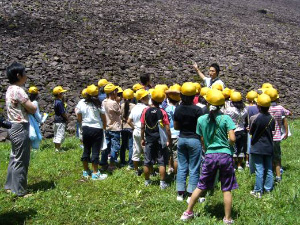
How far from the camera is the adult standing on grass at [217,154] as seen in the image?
471 cm

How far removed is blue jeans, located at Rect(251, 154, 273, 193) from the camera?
234 inches

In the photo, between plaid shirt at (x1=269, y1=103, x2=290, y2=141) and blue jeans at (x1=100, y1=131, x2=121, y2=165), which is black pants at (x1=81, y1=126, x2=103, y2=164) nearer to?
blue jeans at (x1=100, y1=131, x2=121, y2=165)

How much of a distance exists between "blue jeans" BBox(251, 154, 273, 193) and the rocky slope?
28.9 ft

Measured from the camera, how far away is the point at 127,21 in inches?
912

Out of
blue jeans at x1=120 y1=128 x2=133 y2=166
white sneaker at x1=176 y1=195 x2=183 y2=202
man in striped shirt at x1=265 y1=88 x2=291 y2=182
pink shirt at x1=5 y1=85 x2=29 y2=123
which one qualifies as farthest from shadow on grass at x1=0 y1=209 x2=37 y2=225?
man in striped shirt at x1=265 y1=88 x2=291 y2=182

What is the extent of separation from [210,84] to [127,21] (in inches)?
653

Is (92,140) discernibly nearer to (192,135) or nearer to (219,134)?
(192,135)

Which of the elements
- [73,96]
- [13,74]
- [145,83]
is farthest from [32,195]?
[73,96]

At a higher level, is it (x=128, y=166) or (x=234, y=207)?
(x=234, y=207)

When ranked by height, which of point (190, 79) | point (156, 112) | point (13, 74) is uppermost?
point (13, 74)

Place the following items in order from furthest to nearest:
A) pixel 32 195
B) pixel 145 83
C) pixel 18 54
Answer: pixel 18 54, pixel 145 83, pixel 32 195

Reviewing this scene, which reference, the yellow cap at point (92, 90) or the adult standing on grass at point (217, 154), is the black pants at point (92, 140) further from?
the adult standing on grass at point (217, 154)

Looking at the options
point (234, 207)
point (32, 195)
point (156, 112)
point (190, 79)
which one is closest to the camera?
point (234, 207)

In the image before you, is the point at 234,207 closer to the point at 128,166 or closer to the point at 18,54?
the point at 128,166
